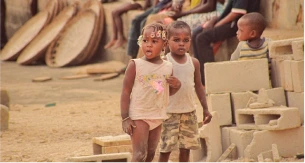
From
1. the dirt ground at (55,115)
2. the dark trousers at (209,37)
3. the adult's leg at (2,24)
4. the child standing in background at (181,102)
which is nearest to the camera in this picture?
the child standing in background at (181,102)

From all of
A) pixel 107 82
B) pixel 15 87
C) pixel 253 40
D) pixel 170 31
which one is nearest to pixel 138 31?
pixel 107 82

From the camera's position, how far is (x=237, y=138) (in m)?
6.98

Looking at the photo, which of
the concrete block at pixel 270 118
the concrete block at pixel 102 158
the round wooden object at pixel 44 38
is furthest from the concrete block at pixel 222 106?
the round wooden object at pixel 44 38

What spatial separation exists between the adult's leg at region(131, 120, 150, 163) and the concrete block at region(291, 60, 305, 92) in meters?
1.80

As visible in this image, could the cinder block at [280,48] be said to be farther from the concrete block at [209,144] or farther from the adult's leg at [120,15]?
the adult's leg at [120,15]

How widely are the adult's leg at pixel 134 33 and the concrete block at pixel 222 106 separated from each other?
509 centimetres

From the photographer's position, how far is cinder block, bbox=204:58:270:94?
23.6 feet

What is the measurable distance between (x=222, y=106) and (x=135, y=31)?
533 cm

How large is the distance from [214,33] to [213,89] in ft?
10.5

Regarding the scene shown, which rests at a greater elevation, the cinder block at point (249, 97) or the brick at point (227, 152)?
the cinder block at point (249, 97)

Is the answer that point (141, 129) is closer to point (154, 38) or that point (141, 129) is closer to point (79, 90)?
point (154, 38)

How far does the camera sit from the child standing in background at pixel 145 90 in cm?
573

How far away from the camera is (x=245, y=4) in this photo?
1005 centimetres

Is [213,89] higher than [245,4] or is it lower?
lower
